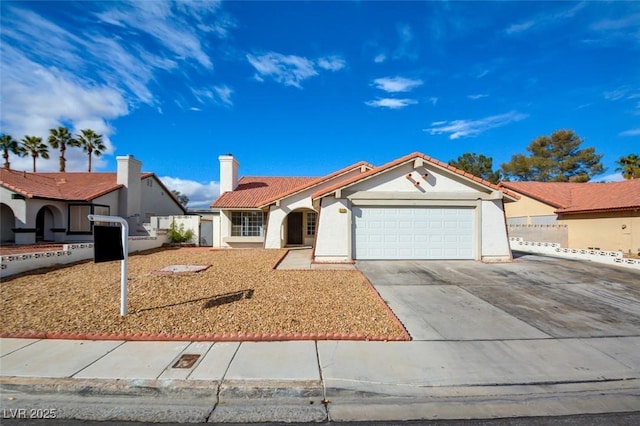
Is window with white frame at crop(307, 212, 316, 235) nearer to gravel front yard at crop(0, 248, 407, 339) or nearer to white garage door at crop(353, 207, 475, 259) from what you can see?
white garage door at crop(353, 207, 475, 259)

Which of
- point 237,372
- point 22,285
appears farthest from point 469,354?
point 22,285

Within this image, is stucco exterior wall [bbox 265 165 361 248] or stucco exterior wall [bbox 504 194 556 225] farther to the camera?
stucco exterior wall [bbox 504 194 556 225]

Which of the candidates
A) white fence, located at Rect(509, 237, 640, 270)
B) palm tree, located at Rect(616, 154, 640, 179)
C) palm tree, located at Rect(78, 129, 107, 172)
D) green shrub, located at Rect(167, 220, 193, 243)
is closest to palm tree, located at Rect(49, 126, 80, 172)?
palm tree, located at Rect(78, 129, 107, 172)

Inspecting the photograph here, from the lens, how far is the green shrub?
830 inches

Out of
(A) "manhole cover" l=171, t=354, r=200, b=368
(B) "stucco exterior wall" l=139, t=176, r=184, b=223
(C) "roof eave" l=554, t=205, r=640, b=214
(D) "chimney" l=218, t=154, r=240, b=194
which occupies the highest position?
(D) "chimney" l=218, t=154, r=240, b=194

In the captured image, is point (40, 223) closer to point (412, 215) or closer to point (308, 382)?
point (412, 215)

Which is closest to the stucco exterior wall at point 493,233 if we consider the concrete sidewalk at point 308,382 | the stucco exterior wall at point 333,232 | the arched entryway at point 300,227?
the stucco exterior wall at point 333,232

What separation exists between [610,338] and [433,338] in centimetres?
300

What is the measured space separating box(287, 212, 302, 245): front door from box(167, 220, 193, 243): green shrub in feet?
21.6

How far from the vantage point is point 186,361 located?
4.33m

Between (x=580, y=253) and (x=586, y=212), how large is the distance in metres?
8.26

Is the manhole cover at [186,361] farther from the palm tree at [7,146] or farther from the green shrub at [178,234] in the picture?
the palm tree at [7,146]

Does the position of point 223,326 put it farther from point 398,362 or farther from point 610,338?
point 610,338

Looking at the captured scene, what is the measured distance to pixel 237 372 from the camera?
4.04 meters
